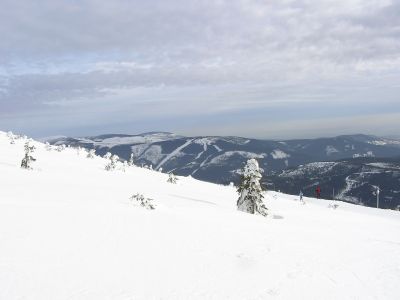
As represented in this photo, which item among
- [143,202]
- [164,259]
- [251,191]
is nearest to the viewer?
[164,259]

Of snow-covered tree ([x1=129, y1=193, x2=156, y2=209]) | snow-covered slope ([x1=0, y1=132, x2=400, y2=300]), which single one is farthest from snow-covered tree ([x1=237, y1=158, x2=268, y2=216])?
snow-covered slope ([x1=0, y1=132, x2=400, y2=300])

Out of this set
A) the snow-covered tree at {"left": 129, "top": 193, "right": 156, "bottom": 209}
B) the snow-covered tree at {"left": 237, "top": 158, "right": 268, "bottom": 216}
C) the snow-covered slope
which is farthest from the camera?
the snow-covered tree at {"left": 237, "top": 158, "right": 268, "bottom": 216}

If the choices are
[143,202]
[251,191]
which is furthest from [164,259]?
[251,191]

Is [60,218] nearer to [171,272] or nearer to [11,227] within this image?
[11,227]

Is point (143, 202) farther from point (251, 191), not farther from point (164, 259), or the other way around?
point (251, 191)

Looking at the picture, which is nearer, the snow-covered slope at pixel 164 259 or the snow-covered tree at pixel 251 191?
the snow-covered slope at pixel 164 259

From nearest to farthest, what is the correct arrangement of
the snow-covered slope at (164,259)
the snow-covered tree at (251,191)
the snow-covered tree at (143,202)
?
the snow-covered slope at (164,259) < the snow-covered tree at (143,202) < the snow-covered tree at (251,191)

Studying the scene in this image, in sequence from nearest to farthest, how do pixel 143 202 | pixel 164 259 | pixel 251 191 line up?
pixel 164 259
pixel 143 202
pixel 251 191

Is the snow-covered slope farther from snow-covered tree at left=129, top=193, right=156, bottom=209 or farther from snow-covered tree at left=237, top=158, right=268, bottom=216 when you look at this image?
snow-covered tree at left=237, top=158, right=268, bottom=216

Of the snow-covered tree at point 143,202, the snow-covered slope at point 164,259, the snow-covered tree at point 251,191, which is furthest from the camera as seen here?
the snow-covered tree at point 251,191

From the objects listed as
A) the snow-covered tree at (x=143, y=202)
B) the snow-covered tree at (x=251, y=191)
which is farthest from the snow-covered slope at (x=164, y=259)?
the snow-covered tree at (x=251, y=191)

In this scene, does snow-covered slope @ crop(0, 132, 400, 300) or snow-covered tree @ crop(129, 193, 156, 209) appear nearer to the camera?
snow-covered slope @ crop(0, 132, 400, 300)

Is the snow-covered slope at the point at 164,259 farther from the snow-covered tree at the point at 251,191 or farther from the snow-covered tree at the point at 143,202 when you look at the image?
the snow-covered tree at the point at 251,191

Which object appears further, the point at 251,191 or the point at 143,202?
the point at 251,191
